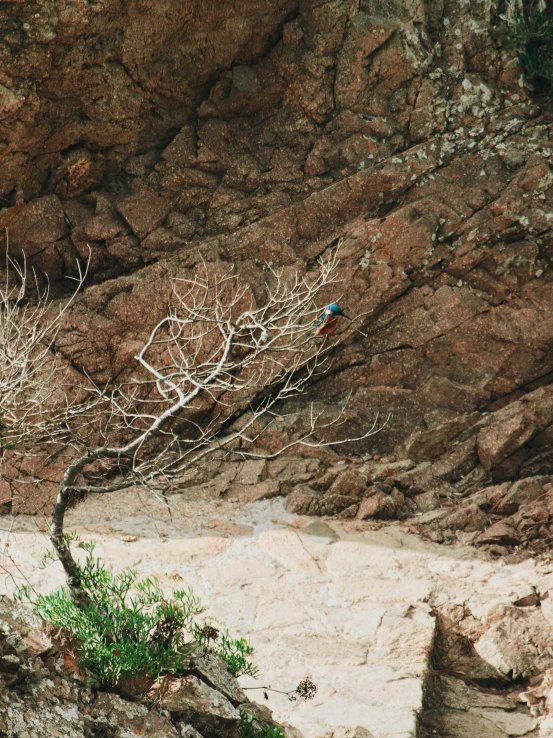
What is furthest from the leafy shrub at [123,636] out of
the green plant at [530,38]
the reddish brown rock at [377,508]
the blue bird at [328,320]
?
the green plant at [530,38]

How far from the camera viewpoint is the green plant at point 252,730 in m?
4.60

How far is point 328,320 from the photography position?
8.05 metres

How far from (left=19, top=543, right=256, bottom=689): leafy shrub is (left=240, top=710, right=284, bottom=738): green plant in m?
0.35

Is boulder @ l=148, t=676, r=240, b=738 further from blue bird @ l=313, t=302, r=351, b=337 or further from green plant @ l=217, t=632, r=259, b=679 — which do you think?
blue bird @ l=313, t=302, r=351, b=337

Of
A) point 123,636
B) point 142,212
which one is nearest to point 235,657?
point 123,636

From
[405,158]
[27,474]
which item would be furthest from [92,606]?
[405,158]

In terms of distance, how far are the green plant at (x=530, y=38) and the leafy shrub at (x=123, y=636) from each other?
22.9 ft

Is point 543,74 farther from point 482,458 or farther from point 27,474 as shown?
point 27,474

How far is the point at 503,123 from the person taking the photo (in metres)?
8.97

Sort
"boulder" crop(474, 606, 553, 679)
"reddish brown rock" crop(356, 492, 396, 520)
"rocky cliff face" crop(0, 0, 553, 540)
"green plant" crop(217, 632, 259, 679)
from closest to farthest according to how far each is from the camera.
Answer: "green plant" crop(217, 632, 259, 679), "boulder" crop(474, 606, 553, 679), "reddish brown rock" crop(356, 492, 396, 520), "rocky cliff face" crop(0, 0, 553, 540)

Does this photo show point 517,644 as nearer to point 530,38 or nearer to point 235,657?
point 235,657

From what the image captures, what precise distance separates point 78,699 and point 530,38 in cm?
799

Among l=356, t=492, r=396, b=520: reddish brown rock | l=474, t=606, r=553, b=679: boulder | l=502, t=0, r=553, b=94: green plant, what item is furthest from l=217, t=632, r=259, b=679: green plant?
l=502, t=0, r=553, b=94: green plant

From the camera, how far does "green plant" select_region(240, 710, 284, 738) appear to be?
4598 millimetres
